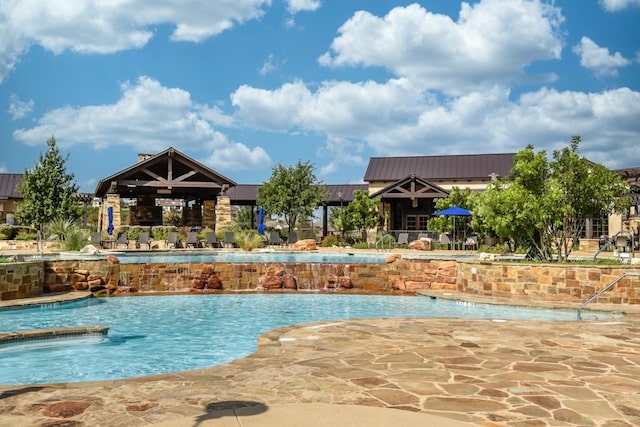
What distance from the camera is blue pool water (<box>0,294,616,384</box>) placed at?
22.4ft

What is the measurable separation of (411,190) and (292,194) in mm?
7695

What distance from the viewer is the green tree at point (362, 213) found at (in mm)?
32312

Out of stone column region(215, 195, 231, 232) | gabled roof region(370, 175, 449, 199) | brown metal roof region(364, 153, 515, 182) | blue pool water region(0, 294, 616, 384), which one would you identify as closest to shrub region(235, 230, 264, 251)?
stone column region(215, 195, 231, 232)

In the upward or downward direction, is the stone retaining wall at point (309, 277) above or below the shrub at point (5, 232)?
below

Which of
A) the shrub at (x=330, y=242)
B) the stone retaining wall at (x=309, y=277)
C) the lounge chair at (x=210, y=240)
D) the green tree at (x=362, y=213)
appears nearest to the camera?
the stone retaining wall at (x=309, y=277)

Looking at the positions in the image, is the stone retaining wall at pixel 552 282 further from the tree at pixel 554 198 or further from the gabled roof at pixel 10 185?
the gabled roof at pixel 10 185

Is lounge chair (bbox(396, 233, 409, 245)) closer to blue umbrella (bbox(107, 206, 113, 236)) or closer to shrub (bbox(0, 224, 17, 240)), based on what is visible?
blue umbrella (bbox(107, 206, 113, 236))

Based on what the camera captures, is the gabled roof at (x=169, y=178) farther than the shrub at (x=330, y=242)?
No

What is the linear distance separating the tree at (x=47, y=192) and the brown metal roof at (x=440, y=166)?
2088cm

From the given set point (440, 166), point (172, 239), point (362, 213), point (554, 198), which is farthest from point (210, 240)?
point (440, 166)

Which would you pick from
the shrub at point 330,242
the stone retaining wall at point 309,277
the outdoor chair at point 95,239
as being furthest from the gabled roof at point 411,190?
the stone retaining wall at point 309,277

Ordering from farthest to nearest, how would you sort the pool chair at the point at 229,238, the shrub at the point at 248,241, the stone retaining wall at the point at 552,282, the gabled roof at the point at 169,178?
the gabled roof at the point at 169,178
the pool chair at the point at 229,238
the shrub at the point at 248,241
the stone retaining wall at the point at 552,282

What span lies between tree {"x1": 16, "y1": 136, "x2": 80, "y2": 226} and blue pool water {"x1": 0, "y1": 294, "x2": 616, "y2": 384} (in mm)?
20376

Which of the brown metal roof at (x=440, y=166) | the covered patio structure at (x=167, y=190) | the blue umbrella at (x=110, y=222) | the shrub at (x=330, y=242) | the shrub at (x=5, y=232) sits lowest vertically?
the shrub at (x=330, y=242)
